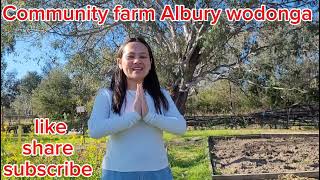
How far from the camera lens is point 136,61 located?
1.84 meters

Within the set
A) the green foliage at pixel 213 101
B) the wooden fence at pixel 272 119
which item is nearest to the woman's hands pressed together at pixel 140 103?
the wooden fence at pixel 272 119

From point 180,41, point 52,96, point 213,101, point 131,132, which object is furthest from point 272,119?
point 131,132

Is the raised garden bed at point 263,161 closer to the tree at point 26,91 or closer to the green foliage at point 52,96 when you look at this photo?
the green foliage at point 52,96

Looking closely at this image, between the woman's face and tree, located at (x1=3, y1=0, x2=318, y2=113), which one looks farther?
tree, located at (x1=3, y1=0, x2=318, y2=113)

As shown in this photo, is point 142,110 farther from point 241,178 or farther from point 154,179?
point 241,178

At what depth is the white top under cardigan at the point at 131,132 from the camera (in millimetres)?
1740

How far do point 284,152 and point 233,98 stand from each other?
40.8 ft

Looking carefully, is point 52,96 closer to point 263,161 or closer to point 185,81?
point 185,81

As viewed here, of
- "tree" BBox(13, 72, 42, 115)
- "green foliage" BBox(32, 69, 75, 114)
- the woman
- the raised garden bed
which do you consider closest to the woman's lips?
the woman

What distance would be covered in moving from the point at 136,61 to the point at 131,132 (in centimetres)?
31

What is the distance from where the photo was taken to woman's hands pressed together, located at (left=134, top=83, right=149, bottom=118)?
5.78ft

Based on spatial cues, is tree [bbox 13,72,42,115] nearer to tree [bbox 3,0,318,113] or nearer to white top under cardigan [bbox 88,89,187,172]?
tree [bbox 3,0,318,113]

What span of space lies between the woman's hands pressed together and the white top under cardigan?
0.06 ft

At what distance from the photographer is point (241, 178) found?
17.5ft
